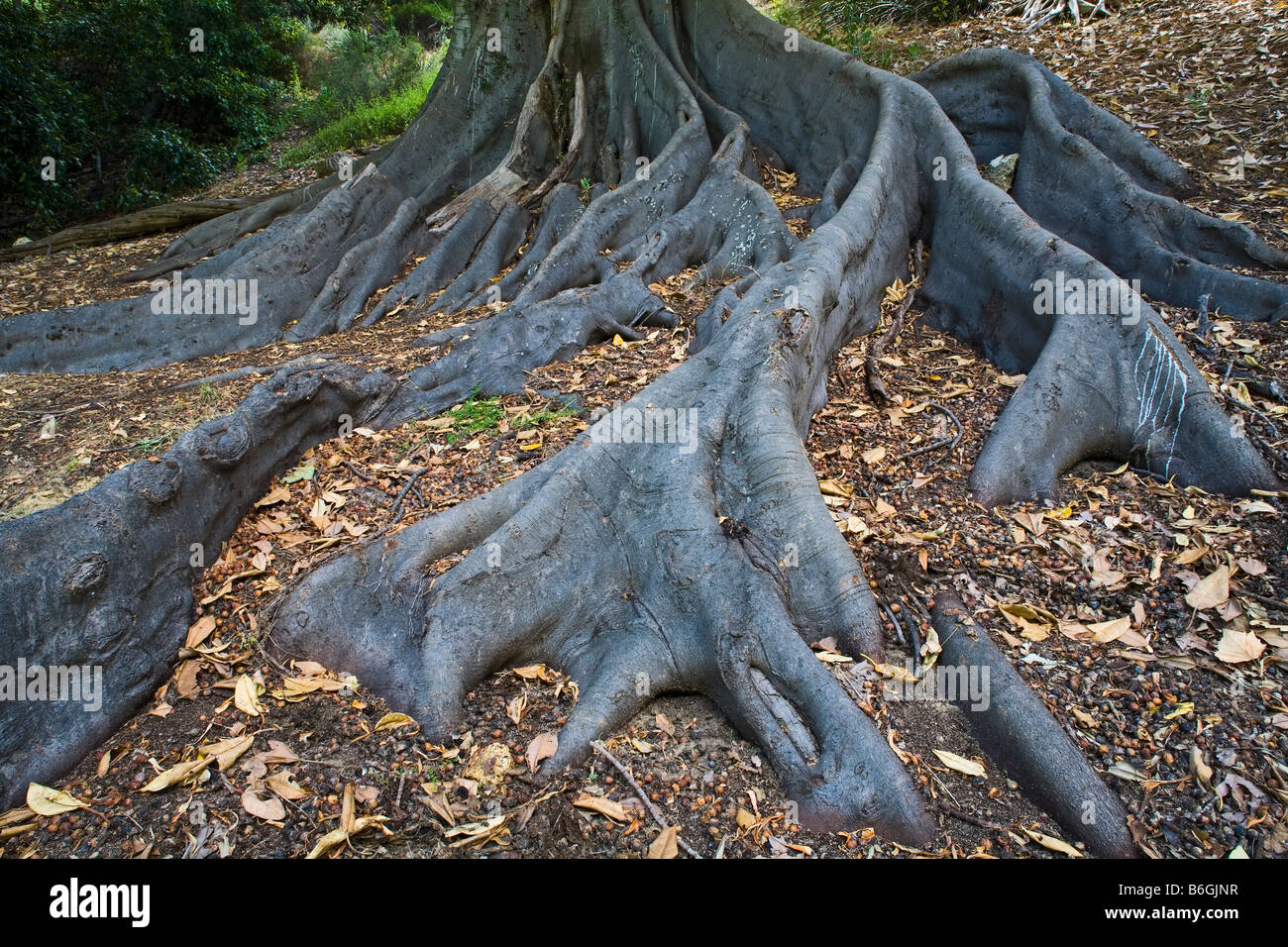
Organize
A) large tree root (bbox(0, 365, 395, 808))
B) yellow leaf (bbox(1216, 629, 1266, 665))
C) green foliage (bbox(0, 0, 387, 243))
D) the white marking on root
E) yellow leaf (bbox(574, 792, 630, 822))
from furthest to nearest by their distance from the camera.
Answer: green foliage (bbox(0, 0, 387, 243)), the white marking on root, yellow leaf (bbox(1216, 629, 1266, 665)), large tree root (bbox(0, 365, 395, 808)), yellow leaf (bbox(574, 792, 630, 822))

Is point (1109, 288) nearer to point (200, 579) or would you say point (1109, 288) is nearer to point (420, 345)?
point (420, 345)

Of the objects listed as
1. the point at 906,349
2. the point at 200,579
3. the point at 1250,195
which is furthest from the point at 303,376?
the point at 1250,195

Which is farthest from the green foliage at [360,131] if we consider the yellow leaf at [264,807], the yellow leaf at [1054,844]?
the yellow leaf at [1054,844]

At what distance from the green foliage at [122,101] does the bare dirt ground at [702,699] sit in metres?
6.38

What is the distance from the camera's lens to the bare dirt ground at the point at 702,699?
7.84ft

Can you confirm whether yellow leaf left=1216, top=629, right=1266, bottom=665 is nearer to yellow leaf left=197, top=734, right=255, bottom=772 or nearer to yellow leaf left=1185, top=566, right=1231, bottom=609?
yellow leaf left=1185, top=566, right=1231, bottom=609

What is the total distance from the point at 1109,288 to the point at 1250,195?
96.7 inches

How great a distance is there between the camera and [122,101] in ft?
34.9

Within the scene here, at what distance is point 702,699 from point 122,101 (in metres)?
12.2

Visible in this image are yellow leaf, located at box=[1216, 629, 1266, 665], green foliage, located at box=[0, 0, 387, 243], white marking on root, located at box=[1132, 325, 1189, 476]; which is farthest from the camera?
green foliage, located at box=[0, 0, 387, 243]

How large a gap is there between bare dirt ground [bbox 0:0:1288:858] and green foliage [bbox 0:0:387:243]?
20.9 feet

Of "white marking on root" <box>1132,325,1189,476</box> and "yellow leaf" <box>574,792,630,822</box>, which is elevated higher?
"white marking on root" <box>1132,325,1189,476</box>

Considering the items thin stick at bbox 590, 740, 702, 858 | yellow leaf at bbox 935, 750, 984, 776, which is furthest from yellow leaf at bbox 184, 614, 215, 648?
yellow leaf at bbox 935, 750, 984, 776

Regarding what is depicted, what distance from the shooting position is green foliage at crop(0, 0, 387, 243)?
8961 millimetres
